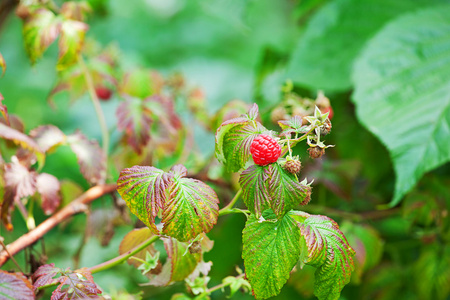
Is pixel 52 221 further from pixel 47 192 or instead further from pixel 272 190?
pixel 272 190

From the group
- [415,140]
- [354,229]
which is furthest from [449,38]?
[354,229]

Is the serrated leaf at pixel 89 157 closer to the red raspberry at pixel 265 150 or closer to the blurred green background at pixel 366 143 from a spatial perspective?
the blurred green background at pixel 366 143

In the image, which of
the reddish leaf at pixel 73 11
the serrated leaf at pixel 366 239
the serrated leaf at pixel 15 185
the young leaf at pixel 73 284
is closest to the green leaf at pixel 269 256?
the young leaf at pixel 73 284

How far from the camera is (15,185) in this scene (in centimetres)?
43

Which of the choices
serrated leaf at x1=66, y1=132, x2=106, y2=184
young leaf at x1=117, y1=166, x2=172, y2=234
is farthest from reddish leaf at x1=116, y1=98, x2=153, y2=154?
young leaf at x1=117, y1=166, x2=172, y2=234

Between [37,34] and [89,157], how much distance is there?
184 mm

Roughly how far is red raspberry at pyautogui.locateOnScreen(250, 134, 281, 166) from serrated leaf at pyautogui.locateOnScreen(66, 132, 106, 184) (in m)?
0.28

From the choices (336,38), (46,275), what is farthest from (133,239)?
(336,38)

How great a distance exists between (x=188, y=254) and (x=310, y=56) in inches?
23.2

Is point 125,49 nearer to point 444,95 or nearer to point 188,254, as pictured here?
point 444,95

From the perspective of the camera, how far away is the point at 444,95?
25.9 inches

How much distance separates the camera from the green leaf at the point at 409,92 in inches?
23.8

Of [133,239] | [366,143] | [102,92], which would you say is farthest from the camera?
[366,143]

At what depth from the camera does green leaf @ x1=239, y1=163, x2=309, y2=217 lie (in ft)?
1.00
